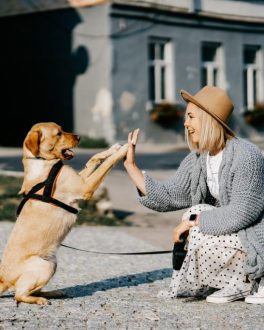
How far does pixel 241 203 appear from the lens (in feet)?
16.1

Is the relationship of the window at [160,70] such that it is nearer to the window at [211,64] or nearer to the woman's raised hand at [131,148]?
the window at [211,64]

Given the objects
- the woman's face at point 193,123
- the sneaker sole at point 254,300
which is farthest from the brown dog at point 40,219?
the sneaker sole at point 254,300

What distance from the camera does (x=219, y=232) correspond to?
16.2ft

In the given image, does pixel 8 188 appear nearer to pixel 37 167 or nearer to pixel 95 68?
pixel 37 167

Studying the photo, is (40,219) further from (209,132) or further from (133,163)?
(209,132)

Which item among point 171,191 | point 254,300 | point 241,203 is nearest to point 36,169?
point 171,191

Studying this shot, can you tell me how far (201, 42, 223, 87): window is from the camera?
75.3ft

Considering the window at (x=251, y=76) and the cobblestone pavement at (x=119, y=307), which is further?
the window at (x=251, y=76)

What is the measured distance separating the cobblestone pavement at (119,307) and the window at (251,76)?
17.9 metres

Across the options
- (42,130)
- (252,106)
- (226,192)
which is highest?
(42,130)

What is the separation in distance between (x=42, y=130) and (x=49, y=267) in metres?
0.86

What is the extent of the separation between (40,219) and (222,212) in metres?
1.09

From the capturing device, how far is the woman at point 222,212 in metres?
4.91

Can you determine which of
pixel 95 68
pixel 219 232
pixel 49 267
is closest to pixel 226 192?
pixel 219 232
